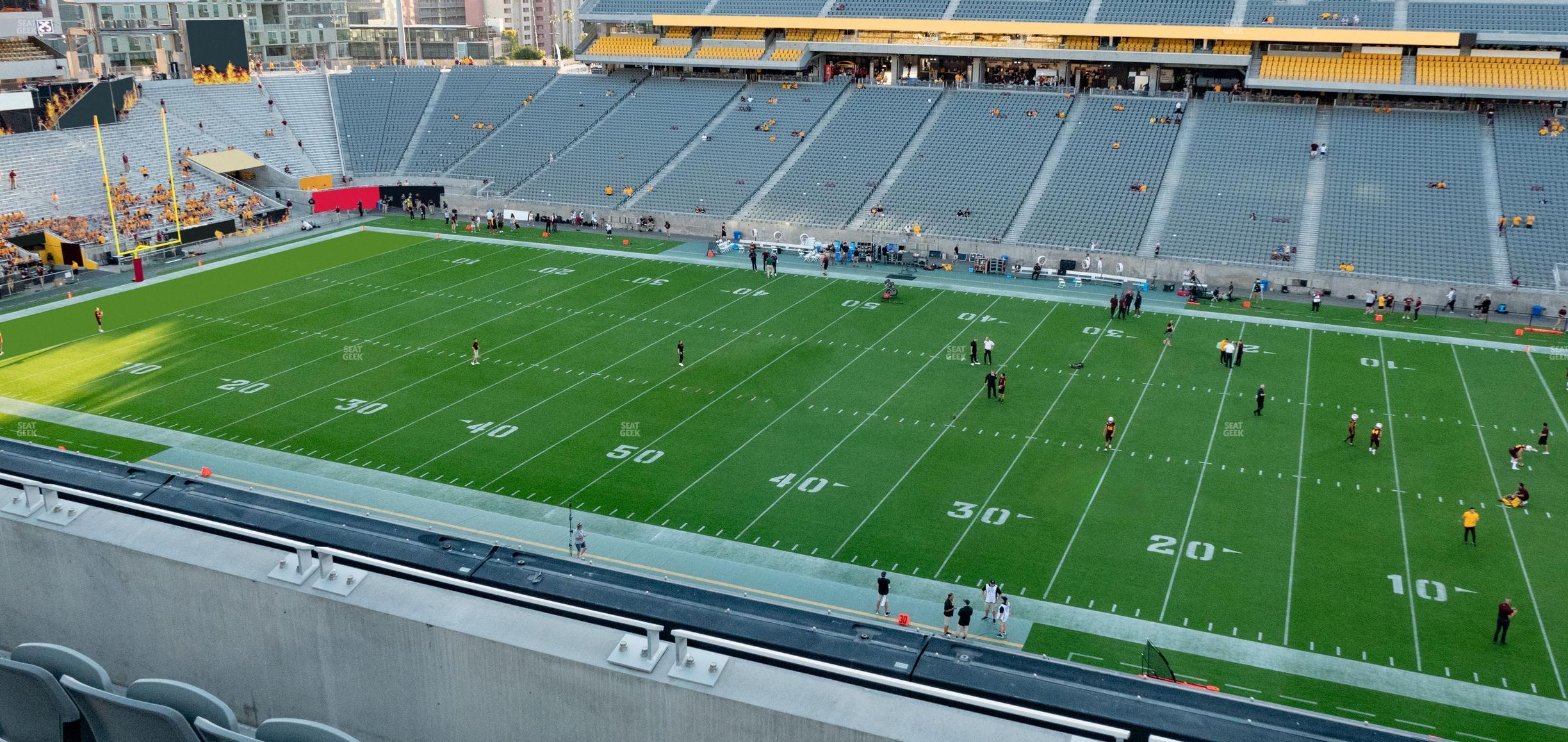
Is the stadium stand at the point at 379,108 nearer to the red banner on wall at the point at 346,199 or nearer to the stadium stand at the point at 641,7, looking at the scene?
the red banner on wall at the point at 346,199

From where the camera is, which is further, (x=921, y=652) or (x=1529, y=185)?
(x=1529, y=185)

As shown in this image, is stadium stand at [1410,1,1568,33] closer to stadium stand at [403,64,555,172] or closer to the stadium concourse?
the stadium concourse

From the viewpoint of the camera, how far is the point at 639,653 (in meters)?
7.76

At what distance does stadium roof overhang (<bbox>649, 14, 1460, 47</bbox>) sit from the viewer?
158 ft

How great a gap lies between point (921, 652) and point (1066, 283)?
3235 cm

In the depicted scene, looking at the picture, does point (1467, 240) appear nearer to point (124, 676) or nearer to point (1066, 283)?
point (1066, 283)

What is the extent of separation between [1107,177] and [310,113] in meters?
39.8

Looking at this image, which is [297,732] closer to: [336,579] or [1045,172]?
[336,579]

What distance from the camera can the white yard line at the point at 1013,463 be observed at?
20062 millimetres

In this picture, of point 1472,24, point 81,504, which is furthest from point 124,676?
point 1472,24

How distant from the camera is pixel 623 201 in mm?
51312

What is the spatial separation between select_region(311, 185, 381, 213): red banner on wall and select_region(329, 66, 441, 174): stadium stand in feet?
13.0

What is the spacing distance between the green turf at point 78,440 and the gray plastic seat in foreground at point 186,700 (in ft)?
63.6

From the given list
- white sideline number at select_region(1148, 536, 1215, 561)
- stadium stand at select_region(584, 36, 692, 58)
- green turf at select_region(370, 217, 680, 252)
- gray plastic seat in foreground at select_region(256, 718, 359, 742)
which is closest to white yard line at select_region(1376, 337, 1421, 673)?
white sideline number at select_region(1148, 536, 1215, 561)
